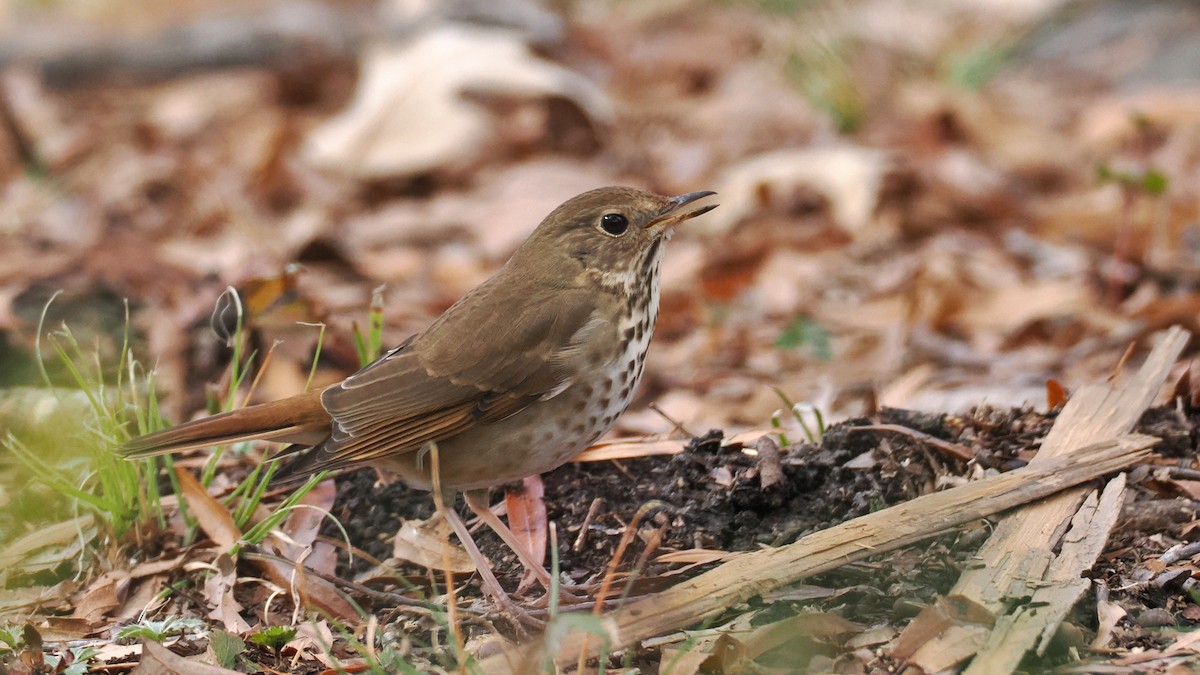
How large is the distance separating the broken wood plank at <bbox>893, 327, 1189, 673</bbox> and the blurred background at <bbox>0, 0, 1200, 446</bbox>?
26.1 inches

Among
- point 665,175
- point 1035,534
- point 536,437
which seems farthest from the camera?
point 665,175

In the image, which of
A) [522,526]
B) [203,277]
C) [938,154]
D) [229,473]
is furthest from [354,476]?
[938,154]

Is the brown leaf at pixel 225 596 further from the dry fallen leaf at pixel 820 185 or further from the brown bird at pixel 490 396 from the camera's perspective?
the dry fallen leaf at pixel 820 185

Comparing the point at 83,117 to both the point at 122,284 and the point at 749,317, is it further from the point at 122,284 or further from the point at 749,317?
the point at 749,317

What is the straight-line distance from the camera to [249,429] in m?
3.73

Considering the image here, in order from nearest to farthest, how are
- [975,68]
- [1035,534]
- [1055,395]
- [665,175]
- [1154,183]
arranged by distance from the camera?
[1035,534] < [1055,395] < [1154,183] < [665,175] < [975,68]

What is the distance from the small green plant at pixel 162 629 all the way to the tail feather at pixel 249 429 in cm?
45

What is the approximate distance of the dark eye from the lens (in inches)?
163

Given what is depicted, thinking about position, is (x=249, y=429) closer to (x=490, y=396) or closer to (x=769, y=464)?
(x=490, y=396)

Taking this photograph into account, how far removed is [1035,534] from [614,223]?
5.04 feet

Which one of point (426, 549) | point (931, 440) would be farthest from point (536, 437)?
point (931, 440)

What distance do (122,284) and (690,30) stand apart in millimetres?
7054

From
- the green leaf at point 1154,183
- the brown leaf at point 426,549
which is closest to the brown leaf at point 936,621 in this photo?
the brown leaf at point 426,549

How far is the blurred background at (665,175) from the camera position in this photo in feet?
19.3
